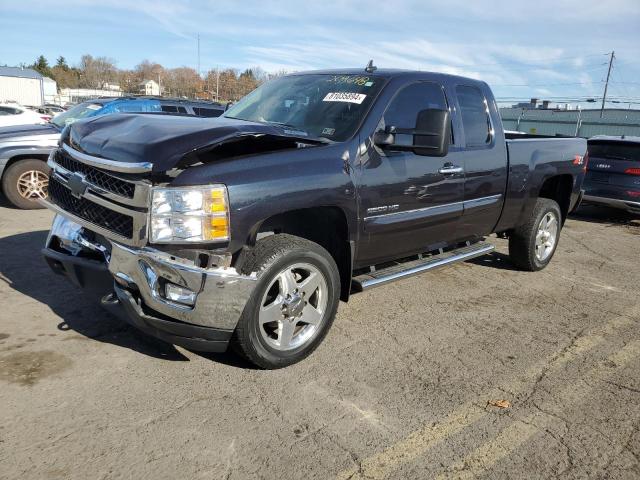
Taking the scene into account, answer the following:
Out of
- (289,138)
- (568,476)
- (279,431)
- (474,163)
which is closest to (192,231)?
(289,138)

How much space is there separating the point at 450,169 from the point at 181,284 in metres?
2.52

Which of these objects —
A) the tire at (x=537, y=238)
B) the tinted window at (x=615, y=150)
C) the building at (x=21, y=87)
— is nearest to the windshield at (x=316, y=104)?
the tire at (x=537, y=238)

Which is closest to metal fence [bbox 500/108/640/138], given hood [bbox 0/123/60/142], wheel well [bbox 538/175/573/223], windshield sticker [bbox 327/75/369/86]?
wheel well [bbox 538/175/573/223]

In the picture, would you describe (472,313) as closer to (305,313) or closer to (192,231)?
(305,313)

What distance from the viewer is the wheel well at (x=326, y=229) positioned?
3615 mm

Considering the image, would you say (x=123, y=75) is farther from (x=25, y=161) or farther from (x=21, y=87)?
(x=25, y=161)

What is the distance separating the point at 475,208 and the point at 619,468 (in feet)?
8.61

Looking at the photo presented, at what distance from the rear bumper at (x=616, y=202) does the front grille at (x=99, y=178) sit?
8.88m

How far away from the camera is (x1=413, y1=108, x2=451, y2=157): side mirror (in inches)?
147

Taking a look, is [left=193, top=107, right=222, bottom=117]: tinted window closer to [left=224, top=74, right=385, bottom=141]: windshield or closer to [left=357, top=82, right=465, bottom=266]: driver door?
[left=224, top=74, right=385, bottom=141]: windshield

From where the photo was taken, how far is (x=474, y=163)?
15.6 feet

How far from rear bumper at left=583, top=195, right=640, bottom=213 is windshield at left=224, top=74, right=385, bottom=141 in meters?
7.00

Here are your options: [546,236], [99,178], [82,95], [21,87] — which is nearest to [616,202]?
[546,236]

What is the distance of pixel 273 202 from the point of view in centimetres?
318
